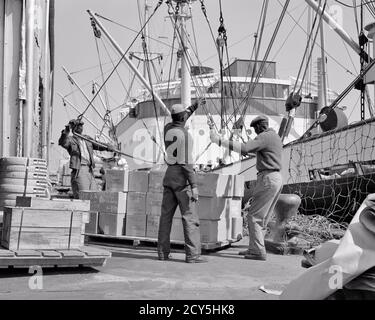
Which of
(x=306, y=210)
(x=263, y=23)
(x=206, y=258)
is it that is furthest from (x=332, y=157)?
(x=206, y=258)

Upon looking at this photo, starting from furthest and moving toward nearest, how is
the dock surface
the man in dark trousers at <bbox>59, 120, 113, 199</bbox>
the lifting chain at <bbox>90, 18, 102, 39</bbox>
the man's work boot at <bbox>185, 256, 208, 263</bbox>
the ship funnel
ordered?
the lifting chain at <bbox>90, 18, 102, 39</bbox> < the ship funnel < the man in dark trousers at <bbox>59, 120, 113, 199</bbox> < the man's work boot at <bbox>185, 256, 208, 263</bbox> < the dock surface

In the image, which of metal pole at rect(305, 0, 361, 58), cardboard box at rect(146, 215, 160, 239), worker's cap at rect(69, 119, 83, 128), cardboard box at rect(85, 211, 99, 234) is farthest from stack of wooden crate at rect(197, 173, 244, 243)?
metal pole at rect(305, 0, 361, 58)

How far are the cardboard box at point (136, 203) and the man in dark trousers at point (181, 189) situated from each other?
136cm

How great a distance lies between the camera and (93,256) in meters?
5.49

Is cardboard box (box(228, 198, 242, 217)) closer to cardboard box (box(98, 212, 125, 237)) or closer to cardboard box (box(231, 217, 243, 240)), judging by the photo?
cardboard box (box(231, 217, 243, 240))

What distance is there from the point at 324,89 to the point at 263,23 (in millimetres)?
11531

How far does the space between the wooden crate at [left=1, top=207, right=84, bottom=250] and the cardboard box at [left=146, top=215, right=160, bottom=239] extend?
2.30 meters

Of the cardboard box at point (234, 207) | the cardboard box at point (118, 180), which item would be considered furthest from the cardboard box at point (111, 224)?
the cardboard box at point (234, 207)

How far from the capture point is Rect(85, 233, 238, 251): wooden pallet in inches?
296

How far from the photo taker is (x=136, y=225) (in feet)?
26.6

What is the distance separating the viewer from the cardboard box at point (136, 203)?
808cm

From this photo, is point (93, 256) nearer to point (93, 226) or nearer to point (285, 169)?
point (93, 226)

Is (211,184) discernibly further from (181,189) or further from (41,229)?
(41,229)

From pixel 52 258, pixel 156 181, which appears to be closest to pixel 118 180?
pixel 156 181
